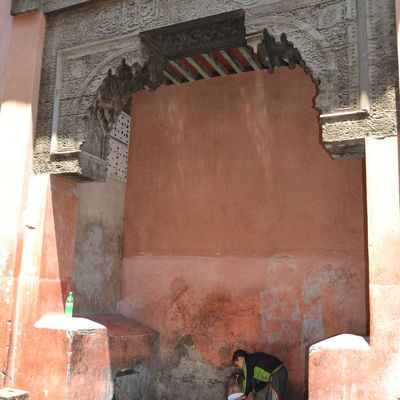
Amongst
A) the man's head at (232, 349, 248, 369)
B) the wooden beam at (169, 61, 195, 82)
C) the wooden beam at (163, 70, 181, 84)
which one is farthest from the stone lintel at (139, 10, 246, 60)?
the man's head at (232, 349, 248, 369)

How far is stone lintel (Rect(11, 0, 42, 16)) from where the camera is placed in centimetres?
524

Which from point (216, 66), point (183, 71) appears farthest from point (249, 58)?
point (183, 71)

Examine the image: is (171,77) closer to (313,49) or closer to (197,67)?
(197,67)

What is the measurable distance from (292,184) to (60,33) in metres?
2.95

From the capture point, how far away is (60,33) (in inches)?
205

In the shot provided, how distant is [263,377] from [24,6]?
4.44 metres

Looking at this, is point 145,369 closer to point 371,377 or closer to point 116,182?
point 116,182

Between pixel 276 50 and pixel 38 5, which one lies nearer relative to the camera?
pixel 276 50

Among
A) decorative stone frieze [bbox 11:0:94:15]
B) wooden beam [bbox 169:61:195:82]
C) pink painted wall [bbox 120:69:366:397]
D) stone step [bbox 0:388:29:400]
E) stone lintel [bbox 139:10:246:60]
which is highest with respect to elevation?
decorative stone frieze [bbox 11:0:94:15]

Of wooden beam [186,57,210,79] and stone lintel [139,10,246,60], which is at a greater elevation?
wooden beam [186,57,210,79]

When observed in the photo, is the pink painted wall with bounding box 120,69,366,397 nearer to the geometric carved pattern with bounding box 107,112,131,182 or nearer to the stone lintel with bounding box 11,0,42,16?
the geometric carved pattern with bounding box 107,112,131,182

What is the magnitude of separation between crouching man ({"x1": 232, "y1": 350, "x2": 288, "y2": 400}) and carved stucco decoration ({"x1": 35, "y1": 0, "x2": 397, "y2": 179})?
2.29 metres

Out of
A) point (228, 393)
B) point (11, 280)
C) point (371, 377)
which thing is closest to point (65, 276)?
point (11, 280)

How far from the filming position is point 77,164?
15.8 feet
